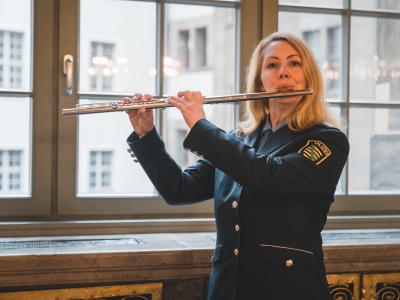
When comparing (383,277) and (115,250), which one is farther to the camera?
(383,277)

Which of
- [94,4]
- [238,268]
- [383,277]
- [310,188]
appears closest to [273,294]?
[238,268]

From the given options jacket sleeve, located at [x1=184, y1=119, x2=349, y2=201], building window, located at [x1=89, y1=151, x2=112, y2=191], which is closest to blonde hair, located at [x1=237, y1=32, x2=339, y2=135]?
jacket sleeve, located at [x1=184, y1=119, x2=349, y2=201]

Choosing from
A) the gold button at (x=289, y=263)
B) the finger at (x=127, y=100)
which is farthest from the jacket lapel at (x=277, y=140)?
the finger at (x=127, y=100)

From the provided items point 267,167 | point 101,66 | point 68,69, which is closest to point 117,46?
point 101,66

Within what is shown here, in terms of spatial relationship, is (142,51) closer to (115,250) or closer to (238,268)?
(115,250)

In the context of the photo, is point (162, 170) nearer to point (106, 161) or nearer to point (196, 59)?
point (106, 161)

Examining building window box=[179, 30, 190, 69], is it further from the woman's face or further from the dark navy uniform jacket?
the dark navy uniform jacket

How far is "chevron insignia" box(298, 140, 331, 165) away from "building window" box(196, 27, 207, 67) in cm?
111

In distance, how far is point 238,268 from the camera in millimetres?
1537

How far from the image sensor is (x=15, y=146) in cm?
222

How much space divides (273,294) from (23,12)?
148 cm

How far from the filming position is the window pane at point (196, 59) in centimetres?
239

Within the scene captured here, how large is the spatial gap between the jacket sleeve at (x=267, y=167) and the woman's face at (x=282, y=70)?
232mm

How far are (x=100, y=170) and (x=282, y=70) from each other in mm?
997
